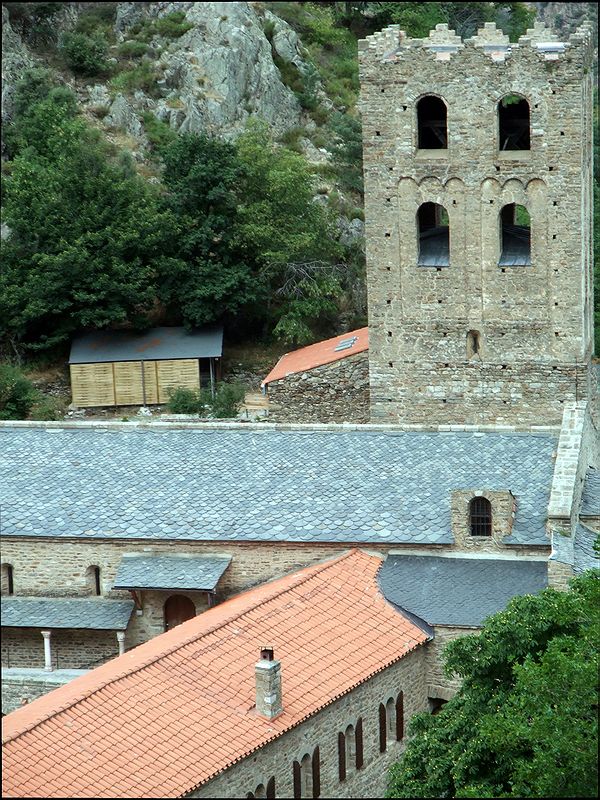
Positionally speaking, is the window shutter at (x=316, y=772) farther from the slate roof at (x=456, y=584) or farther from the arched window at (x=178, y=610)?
the arched window at (x=178, y=610)

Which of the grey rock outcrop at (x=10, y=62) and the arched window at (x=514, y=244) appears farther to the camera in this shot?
the grey rock outcrop at (x=10, y=62)

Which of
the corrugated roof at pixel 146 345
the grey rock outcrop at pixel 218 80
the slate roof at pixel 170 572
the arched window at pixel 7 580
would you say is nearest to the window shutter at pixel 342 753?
the slate roof at pixel 170 572

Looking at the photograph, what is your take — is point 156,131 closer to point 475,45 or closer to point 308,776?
point 475,45

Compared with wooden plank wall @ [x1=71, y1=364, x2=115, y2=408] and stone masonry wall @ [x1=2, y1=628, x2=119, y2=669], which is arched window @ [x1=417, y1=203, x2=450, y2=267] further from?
stone masonry wall @ [x1=2, y1=628, x2=119, y2=669]

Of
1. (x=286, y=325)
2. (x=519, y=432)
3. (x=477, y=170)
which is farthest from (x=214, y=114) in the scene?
(x=519, y=432)

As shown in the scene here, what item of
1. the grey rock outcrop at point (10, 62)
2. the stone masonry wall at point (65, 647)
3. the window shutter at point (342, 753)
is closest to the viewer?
the window shutter at point (342, 753)

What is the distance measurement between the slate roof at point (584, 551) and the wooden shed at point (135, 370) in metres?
28.6

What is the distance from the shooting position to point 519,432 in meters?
47.5

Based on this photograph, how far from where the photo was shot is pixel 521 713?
1405 inches

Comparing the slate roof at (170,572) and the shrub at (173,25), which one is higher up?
the shrub at (173,25)

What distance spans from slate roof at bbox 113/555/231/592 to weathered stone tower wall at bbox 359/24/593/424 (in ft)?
48.8

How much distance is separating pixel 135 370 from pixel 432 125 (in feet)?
65.3

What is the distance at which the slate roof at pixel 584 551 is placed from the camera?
43188mm

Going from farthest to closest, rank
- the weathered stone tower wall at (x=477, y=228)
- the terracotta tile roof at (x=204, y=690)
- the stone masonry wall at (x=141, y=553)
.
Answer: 1. the weathered stone tower wall at (x=477, y=228)
2. the stone masonry wall at (x=141, y=553)
3. the terracotta tile roof at (x=204, y=690)
